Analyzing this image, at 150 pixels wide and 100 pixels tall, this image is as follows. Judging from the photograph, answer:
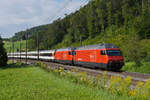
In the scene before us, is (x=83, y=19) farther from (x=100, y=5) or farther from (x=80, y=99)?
(x=80, y=99)

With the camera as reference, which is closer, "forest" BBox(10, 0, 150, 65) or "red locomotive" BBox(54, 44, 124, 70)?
"red locomotive" BBox(54, 44, 124, 70)

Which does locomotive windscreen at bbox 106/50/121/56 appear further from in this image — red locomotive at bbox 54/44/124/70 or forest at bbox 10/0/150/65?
forest at bbox 10/0/150/65

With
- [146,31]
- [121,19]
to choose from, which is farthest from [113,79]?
[121,19]

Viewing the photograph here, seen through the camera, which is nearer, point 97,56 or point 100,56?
point 100,56

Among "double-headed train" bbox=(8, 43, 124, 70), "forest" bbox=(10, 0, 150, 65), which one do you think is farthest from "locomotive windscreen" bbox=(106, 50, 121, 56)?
"forest" bbox=(10, 0, 150, 65)

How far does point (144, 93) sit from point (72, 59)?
2756 centimetres

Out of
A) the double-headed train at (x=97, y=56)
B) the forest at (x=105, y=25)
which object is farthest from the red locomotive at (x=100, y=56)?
the forest at (x=105, y=25)

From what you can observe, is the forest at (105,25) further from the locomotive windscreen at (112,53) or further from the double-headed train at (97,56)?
the locomotive windscreen at (112,53)

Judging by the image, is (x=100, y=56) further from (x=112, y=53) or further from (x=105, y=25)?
(x=105, y=25)

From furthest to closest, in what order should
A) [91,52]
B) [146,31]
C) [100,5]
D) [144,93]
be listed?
[100,5] → [146,31] → [91,52] → [144,93]

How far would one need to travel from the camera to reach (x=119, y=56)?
24078 millimetres

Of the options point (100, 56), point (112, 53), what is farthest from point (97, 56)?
point (112, 53)

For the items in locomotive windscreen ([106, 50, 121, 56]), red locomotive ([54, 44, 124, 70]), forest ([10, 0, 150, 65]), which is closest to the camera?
red locomotive ([54, 44, 124, 70])

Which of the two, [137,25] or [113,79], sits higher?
[137,25]
